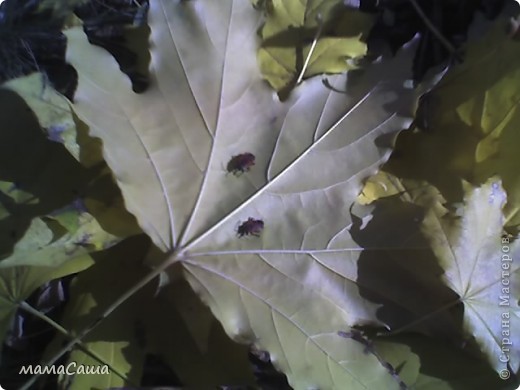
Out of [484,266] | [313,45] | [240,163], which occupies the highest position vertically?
[313,45]

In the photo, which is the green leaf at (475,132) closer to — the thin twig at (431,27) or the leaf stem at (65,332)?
the thin twig at (431,27)

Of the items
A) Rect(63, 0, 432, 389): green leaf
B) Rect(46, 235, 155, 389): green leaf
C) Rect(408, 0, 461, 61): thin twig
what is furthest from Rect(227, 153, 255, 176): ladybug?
Rect(408, 0, 461, 61): thin twig

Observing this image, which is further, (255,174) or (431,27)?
(431,27)

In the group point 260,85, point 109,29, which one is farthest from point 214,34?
point 109,29

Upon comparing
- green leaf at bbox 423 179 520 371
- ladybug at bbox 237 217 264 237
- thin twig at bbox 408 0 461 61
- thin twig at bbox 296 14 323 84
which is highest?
thin twig at bbox 408 0 461 61

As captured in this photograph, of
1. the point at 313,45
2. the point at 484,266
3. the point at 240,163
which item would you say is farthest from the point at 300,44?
the point at 484,266

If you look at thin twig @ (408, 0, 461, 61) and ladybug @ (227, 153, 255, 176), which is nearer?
ladybug @ (227, 153, 255, 176)

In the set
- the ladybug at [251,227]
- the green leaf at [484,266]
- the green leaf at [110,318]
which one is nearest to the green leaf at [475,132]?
the green leaf at [484,266]

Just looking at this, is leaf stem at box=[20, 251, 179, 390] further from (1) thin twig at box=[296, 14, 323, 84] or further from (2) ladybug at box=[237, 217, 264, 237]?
(1) thin twig at box=[296, 14, 323, 84]

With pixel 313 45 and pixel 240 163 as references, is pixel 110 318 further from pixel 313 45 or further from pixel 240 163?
pixel 313 45
